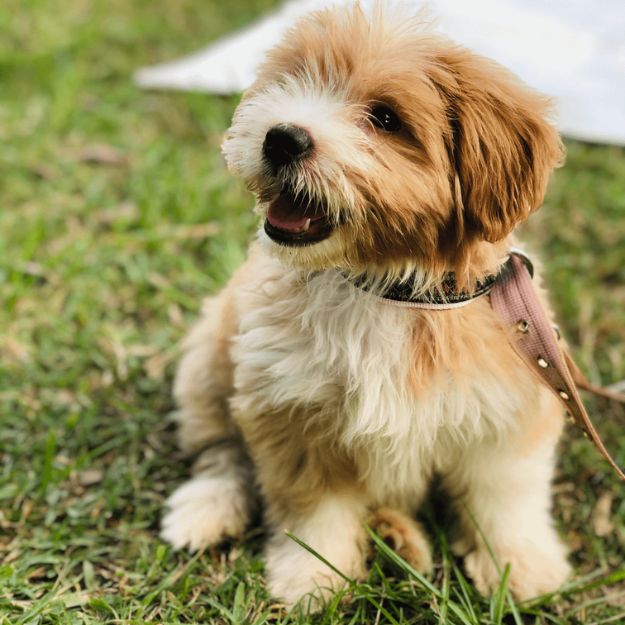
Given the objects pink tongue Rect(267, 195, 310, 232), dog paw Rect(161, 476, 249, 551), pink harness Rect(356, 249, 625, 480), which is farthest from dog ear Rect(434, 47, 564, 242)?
dog paw Rect(161, 476, 249, 551)

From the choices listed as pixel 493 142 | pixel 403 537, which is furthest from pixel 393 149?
pixel 403 537

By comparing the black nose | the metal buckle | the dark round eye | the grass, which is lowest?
the grass

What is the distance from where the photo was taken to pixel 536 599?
2.45 metres

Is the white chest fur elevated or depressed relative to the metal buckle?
depressed

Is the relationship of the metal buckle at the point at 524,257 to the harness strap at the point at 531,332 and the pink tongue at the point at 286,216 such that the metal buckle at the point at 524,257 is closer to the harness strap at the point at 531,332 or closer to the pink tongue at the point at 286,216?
the harness strap at the point at 531,332

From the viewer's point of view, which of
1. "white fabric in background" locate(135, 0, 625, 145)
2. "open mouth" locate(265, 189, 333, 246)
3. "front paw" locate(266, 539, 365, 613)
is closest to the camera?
"open mouth" locate(265, 189, 333, 246)

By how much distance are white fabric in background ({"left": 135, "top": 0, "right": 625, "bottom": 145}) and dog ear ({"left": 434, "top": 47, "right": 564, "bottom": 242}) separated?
3.10 metres

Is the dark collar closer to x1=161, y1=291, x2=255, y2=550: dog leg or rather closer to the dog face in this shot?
the dog face

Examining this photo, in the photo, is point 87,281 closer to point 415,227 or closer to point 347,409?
point 347,409

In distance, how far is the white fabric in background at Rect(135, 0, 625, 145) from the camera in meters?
4.97

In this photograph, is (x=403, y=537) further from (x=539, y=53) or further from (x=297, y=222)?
(x=539, y=53)

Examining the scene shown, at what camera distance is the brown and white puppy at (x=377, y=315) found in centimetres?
193

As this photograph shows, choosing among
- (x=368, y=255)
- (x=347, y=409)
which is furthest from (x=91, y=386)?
(x=368, y=255)

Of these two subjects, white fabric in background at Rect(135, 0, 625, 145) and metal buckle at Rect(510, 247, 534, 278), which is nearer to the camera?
metal buckle at Rect(510, 247, 534, 278)
